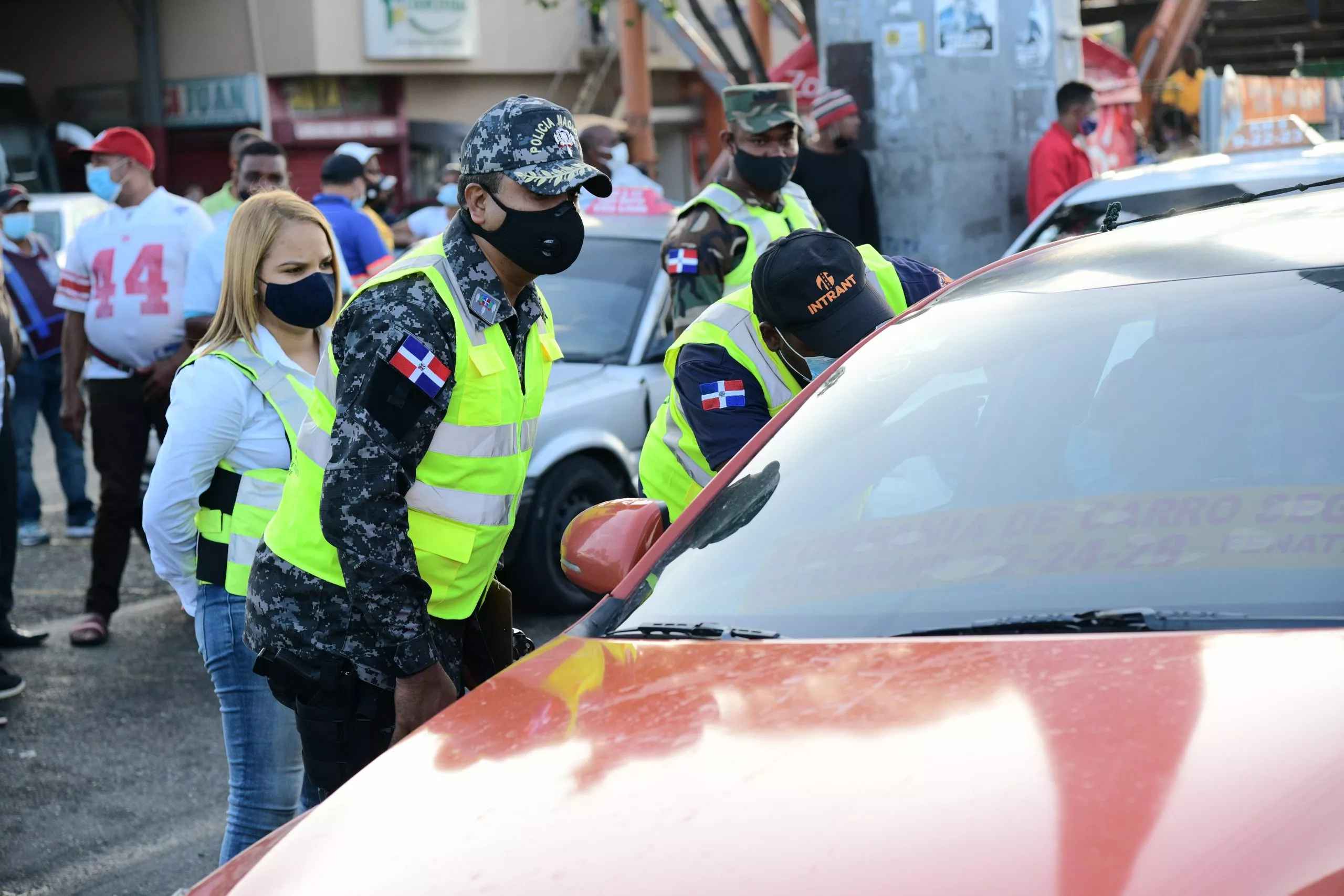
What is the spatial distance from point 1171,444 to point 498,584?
4.87 ft

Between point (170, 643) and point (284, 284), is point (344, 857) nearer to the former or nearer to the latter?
point (284, 284)

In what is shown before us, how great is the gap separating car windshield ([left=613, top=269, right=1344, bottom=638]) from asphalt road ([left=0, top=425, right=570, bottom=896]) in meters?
2.44

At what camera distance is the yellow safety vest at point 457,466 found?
2980 mm

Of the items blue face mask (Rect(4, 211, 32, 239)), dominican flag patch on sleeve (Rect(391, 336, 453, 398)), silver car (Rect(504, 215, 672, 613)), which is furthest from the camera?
blue face mask (Rect(4, 211, 32, 239))

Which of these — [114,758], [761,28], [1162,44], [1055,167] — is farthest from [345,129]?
[114,758]

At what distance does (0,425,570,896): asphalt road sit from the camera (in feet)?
15.0

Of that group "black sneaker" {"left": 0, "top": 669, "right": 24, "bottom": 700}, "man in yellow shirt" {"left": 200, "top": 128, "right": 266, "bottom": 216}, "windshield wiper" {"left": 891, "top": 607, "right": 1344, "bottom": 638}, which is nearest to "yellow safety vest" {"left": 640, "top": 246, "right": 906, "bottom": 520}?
"windshield wiper" {"left": 891, "top": 607, "right": 1344, "bottom": 638}

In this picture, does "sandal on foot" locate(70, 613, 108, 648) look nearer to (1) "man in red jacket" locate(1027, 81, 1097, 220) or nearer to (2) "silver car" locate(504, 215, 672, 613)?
(2) "silver car" locate(504, 215, 672, 613)

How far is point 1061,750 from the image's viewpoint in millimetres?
1866

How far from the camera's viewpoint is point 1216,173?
20.7ft

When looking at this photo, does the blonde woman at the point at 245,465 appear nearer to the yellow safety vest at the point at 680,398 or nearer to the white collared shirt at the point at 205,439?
the white collared shirt at the point at 205,439

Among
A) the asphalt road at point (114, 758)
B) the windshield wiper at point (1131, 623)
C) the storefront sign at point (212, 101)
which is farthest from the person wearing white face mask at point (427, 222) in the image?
the storefront sign at point (212, 101)

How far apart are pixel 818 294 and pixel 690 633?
1239mm

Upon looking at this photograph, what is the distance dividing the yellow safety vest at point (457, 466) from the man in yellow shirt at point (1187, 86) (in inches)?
641
